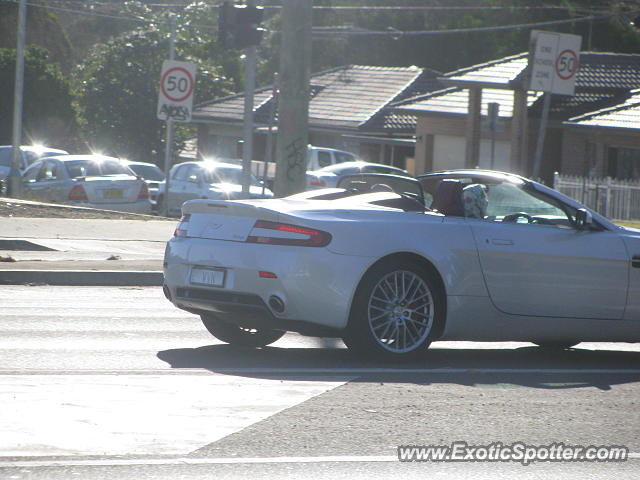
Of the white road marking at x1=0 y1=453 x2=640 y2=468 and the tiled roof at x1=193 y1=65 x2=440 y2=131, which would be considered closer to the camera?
the white road marking at x1=0 y1=453 x2=640 y2=468

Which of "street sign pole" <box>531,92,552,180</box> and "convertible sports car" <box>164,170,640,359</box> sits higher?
"street sign pole" <box>531,92,552,180</box>

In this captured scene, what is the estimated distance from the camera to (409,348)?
27.4 ft

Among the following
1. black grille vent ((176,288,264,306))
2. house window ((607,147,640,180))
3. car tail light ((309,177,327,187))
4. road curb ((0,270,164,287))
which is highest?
house window ((607,147,640,180))

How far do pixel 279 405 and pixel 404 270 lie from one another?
1909 millimetres

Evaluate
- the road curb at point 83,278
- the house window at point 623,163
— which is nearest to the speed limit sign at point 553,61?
the road curb at point 83,278

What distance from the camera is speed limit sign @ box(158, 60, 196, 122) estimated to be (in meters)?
20.9

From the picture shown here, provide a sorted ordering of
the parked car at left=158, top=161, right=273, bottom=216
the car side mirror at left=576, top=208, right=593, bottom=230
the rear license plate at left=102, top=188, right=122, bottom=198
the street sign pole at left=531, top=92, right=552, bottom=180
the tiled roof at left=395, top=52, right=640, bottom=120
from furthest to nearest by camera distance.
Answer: the tiled roof at left=395, top=52, right=640, bottom=120, the parked car at left=158, top=161, right=273, bottom=216, the rear license plate at left=102, top=188, right=122, bottom=198, the street sign pole at left=531, top=92, right=552, bottom=180, the car side mirror at left=576, top=208, right=593, bottom=230

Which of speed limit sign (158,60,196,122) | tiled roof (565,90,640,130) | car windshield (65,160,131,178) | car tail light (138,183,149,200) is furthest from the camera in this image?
tiled roof (565,90,640,130)

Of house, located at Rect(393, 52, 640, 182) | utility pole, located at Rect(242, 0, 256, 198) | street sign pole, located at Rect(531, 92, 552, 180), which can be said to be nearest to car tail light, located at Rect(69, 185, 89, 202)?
utility pole, located at Rect(242, 0, 256, 198)

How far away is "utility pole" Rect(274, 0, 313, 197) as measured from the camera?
15.2 meters

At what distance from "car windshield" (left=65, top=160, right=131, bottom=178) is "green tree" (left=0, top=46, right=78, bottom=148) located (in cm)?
2144

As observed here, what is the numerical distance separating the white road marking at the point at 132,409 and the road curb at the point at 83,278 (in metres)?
6.17

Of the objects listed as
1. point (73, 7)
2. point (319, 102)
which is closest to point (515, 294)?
point (319, 102)

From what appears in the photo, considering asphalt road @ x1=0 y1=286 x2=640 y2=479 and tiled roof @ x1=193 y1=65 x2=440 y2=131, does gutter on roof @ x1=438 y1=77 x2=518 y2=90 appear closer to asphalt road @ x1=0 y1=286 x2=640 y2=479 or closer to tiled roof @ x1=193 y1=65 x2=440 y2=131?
tiled roof @ x1=193 y1=65 x2=440 y2=131
